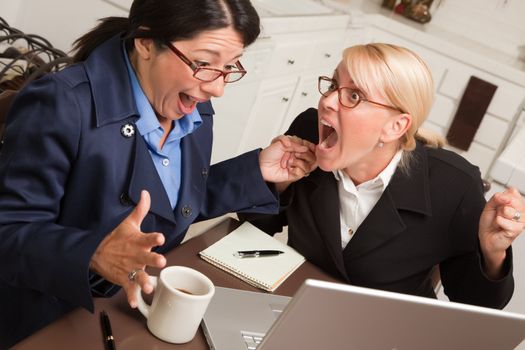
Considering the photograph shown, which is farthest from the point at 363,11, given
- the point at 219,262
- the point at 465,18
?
the point at 219,262

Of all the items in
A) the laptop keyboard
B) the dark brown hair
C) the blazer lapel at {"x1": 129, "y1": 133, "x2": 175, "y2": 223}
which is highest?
the dark brown hair

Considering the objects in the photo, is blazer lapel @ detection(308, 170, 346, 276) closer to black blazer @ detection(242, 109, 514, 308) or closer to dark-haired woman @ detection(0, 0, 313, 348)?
black blazer @ detection(242, 109, 514, 308)

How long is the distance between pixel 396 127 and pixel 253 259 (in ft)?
1.46

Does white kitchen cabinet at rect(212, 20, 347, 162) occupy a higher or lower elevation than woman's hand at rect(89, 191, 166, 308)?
lower

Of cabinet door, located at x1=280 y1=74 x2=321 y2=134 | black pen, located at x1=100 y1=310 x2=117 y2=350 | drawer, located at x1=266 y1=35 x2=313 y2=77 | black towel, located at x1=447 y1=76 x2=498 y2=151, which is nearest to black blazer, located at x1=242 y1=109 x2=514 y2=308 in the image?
black pen, located at x1=100 y1=310 x2=117 y2=350

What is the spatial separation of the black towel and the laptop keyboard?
381 centimetres

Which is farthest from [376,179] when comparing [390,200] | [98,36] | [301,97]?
[301,97]

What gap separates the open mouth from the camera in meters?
1.65

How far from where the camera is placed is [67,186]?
1300mm

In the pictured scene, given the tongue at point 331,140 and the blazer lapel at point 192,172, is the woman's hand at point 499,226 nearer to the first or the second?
the tongue at point 331,140

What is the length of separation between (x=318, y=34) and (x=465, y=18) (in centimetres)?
189

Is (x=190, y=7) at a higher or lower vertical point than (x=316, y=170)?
higher

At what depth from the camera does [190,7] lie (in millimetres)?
1293

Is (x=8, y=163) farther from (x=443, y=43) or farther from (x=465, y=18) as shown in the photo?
(x=465, y=18)
